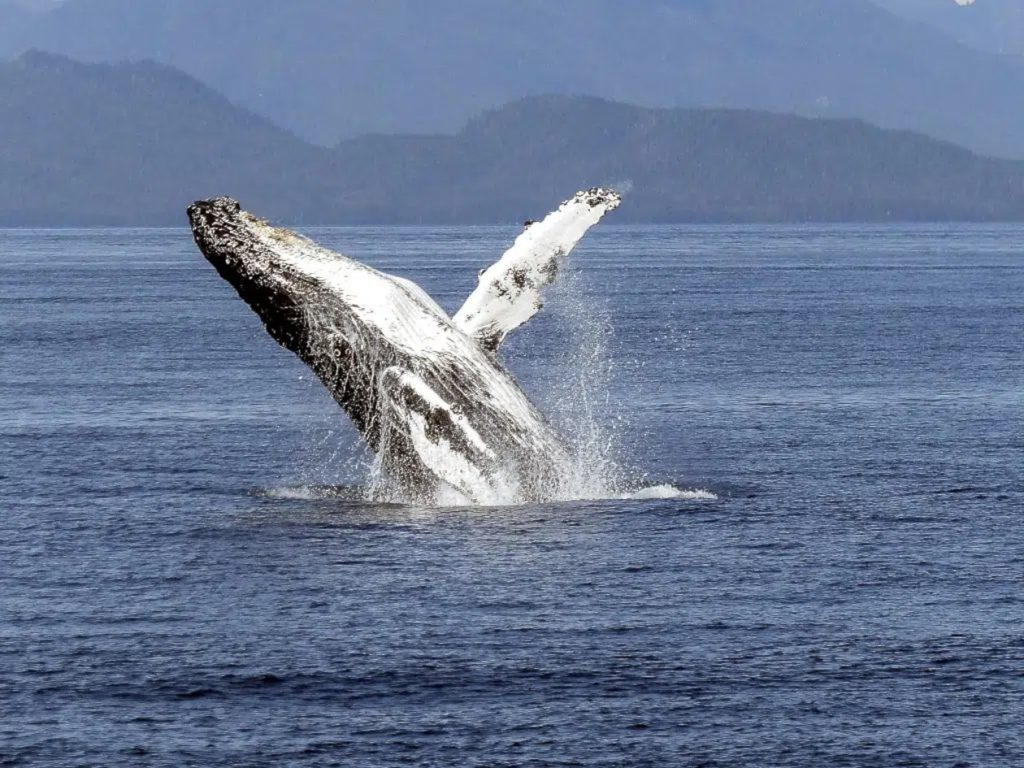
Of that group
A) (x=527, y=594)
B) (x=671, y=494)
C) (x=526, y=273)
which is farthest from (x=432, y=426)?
(x=671, y=494)

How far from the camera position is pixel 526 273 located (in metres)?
20.4

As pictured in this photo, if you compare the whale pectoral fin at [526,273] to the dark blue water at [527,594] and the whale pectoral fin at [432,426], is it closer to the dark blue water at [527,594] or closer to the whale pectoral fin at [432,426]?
the whale pectoral fin at [432,426]

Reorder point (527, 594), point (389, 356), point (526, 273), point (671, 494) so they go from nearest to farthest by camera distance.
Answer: point (527, 594), point (389, 356), point (526, 273), point (671, 494)

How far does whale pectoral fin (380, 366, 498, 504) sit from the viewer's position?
62.5 ft

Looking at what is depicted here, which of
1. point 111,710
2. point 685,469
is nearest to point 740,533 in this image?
point 685,469

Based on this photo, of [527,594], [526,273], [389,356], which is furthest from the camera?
[526,273]

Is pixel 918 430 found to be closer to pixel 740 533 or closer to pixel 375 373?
pixel 740 533

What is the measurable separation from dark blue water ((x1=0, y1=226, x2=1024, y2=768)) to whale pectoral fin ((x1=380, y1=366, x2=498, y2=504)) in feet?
2.13

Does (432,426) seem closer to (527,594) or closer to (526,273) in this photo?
(526,273)

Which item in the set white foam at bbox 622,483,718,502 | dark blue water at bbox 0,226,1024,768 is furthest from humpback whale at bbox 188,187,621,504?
white foam at bbox 622,483,718,502

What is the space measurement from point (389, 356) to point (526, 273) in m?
2.16

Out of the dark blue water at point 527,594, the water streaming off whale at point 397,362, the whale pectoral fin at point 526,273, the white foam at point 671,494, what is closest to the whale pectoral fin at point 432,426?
the water streaming off whale at point 397,362

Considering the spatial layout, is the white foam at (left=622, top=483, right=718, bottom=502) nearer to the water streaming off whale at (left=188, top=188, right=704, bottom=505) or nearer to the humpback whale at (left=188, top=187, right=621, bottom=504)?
the water streaming off whale at (left=188, top=188, right=704, bottom=505)

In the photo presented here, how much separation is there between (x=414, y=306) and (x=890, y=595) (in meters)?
5.50
